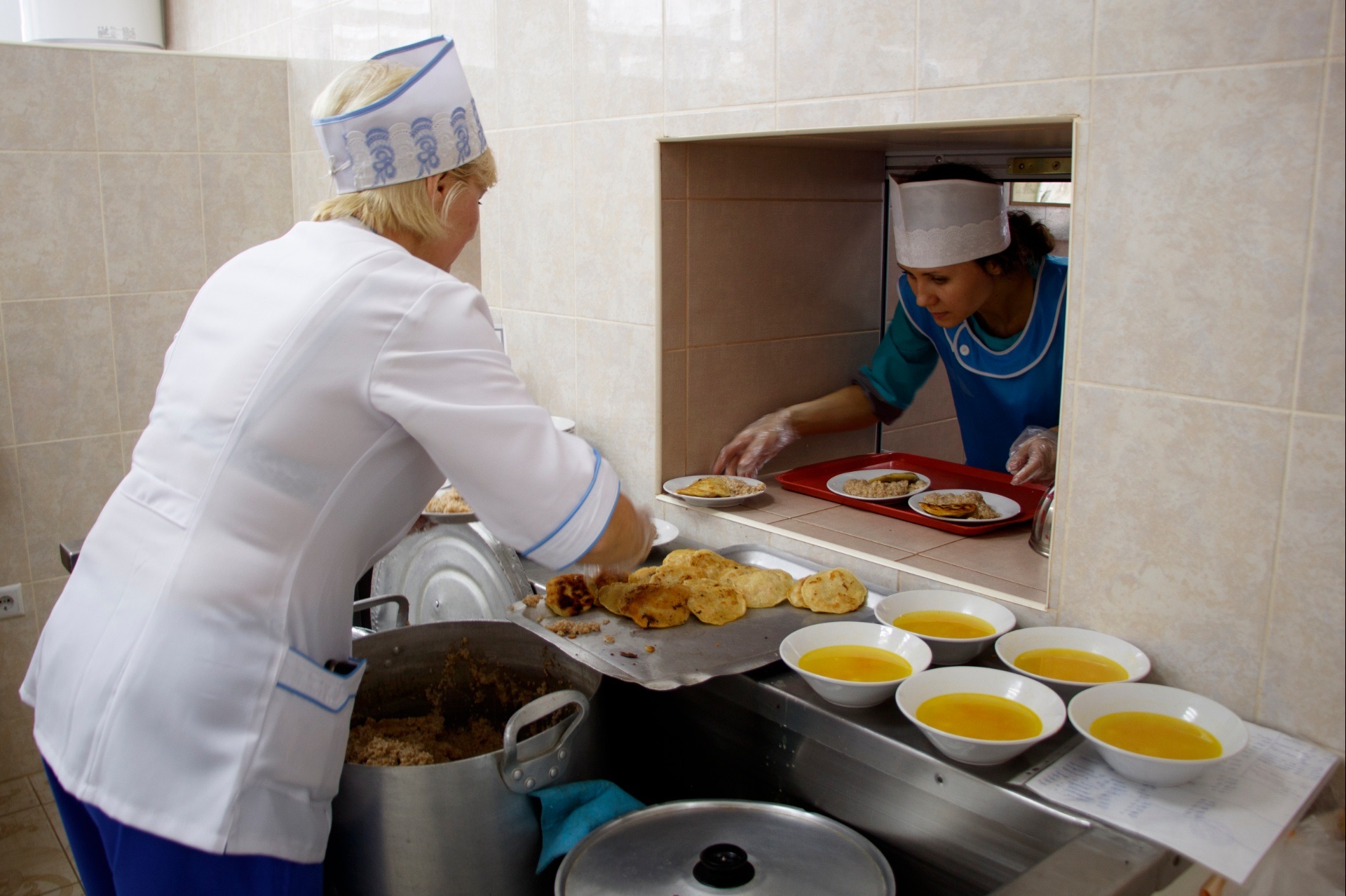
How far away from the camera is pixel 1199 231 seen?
1.02 meters

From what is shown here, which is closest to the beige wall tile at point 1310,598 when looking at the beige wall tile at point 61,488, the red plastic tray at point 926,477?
the red plastic tray at point 926,477

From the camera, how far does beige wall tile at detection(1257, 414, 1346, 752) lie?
3.12 ft

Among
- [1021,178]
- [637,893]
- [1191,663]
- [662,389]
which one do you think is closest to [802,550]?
[662,389]

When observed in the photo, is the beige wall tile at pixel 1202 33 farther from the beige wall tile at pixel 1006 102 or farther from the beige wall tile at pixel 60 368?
the beige wall tile at pixel 60 368

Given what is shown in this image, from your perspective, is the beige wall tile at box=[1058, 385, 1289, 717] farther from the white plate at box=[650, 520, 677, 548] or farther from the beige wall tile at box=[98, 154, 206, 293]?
the beige wall tile at box=[98, 154, 206, 293]

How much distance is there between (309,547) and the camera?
1.04m

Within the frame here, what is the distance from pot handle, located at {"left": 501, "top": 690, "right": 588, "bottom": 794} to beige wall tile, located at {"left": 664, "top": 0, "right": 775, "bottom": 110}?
85 centimetres

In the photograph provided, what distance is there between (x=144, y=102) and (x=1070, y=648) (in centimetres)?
248

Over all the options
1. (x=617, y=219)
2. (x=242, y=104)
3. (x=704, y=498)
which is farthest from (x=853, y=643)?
(x=242, y=104)

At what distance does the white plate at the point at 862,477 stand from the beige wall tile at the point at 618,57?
671mm

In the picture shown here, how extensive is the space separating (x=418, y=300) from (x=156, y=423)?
321 mm

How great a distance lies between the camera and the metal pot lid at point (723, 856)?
94cm

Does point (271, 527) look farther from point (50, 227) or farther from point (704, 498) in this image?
point (50, 227)

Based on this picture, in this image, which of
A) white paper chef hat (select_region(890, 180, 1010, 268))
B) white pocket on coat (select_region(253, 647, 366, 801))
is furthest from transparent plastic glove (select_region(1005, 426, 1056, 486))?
white pocket on coat (select_region(253, 647, 366, 801))
